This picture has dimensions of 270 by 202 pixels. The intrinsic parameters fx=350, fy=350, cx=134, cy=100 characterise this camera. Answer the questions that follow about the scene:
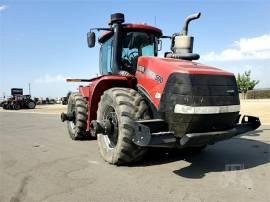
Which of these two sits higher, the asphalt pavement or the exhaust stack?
the exhaust stack

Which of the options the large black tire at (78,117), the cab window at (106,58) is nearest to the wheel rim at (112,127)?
the cab window at (106,58)

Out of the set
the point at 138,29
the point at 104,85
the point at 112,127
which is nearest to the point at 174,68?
the point at 112,127

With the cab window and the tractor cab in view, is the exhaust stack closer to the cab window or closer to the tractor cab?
the tractor cab

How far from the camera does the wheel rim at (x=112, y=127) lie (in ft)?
20.5

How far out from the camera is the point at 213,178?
5.25 metres

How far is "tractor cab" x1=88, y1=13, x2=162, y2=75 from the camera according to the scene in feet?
23.5

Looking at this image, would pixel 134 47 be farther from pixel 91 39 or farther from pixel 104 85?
pixel 104 85

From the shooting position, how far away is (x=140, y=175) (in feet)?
18.0

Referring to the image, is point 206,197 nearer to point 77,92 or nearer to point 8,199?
point 8,199

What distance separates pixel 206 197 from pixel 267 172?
1.71 metres

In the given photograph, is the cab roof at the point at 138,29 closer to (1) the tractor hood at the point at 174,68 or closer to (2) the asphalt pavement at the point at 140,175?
(1) the tractor hood at the point at 174,68

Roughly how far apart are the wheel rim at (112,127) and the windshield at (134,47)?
1128 mm

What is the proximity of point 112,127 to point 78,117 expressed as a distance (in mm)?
2778

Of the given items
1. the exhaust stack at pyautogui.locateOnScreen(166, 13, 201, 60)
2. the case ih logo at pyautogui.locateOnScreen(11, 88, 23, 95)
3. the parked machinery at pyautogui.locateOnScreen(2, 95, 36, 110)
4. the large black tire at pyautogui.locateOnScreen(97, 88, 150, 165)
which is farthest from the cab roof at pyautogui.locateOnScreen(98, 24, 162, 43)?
the case ih logo at pyautogui.locateOnScreen(11, 88, 23, 95)
